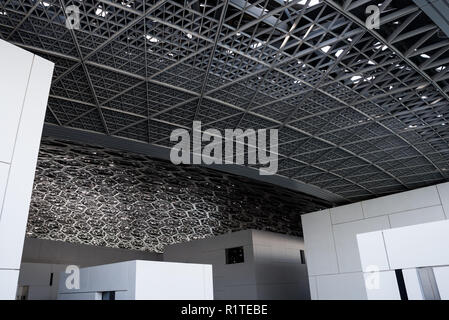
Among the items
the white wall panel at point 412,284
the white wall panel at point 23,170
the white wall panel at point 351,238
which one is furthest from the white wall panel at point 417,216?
the white wall panel at point 23,170

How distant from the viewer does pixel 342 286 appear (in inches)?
1039

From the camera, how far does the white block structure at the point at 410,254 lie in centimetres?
852

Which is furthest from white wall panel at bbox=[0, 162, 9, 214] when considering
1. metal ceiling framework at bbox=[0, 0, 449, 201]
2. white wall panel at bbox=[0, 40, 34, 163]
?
metal ceiling framework at bbox=[0, 0, 449, 201]

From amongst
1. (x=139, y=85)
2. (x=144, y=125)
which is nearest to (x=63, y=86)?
(x=139, y=85)

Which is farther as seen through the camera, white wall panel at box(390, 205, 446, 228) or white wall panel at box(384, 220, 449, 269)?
white wall panel at box(390, 205, 446, 228)

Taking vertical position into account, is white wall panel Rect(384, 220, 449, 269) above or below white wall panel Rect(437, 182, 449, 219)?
below

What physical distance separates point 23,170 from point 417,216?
25.2 m

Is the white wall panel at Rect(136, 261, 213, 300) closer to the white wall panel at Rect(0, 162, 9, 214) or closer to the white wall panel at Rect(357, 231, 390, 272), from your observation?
the white wall panel at Rect(0, 162, 9, 214)

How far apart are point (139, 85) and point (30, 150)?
11.6 metres

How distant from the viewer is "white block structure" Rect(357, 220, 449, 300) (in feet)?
28.0

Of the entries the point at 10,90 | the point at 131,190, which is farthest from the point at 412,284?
the point at 131,190

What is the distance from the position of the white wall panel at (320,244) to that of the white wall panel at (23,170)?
79.6 feet

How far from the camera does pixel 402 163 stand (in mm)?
31750

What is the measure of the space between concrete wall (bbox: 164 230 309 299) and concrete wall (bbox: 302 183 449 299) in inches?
477
